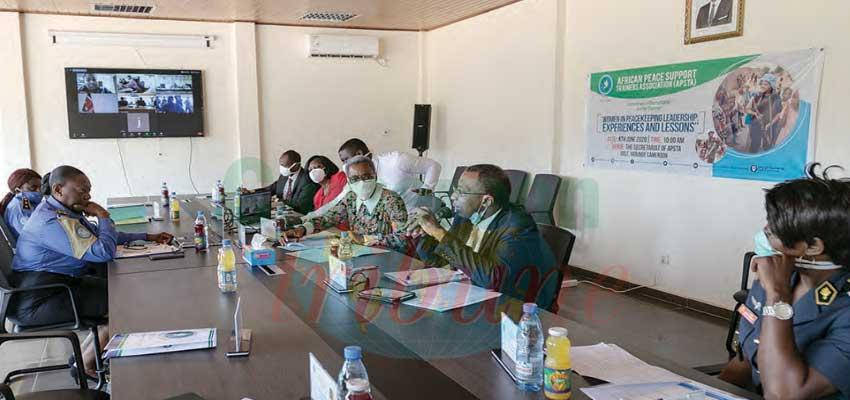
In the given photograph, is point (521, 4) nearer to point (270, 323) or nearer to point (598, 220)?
point (598, 220)

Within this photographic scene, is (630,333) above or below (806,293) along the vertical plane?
below

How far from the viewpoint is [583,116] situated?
5.60m

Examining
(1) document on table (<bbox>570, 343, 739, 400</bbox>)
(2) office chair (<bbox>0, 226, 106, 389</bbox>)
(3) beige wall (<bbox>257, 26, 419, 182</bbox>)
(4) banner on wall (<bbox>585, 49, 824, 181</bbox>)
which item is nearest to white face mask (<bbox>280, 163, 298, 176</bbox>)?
(3) beige wall (<bbox>257, 26, 419, 182</bbox>)

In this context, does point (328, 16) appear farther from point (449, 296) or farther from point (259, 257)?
point (449, 296)

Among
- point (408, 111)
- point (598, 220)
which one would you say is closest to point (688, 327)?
point (598, 220)

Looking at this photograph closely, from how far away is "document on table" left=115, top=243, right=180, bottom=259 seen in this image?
126 inches

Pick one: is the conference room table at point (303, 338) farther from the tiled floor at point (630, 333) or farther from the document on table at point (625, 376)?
the tiled floor at point (630, 333)

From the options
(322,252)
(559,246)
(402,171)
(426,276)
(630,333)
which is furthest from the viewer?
(402,171)

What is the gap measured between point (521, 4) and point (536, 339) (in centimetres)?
526

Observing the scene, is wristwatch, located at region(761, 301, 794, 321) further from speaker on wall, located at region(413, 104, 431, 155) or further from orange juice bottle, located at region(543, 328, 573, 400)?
speaker on wall, located at region(413, 104, 431, 155)

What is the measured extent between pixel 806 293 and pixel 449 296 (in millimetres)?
1111

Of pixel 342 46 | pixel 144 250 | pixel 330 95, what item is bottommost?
pixel 144 250

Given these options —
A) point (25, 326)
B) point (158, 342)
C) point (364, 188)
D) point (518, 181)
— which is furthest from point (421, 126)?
point (158, 342)

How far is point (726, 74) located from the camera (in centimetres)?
427
